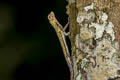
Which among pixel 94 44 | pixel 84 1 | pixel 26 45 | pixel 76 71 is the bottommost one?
pixel 26 45

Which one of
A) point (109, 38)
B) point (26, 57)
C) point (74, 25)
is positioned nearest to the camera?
point (109, 38)

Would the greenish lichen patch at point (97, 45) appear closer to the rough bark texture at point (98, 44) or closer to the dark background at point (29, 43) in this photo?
the rough bark texture at point (98, 44)

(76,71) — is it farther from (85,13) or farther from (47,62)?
(47,62)

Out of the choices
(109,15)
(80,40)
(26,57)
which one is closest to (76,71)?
(80,40)

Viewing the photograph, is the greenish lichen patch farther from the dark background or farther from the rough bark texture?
the dark background

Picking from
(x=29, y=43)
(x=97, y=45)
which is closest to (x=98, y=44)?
(x=97, y=45)

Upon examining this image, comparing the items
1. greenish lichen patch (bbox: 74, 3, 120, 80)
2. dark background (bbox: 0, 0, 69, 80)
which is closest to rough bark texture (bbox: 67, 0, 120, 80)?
greenish lichen patch (bbox: 74, 3, 120, 80)
